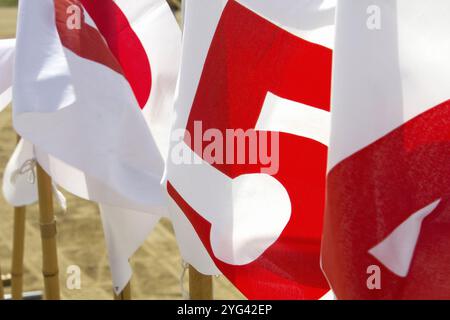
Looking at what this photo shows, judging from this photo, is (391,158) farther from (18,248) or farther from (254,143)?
(18,248)

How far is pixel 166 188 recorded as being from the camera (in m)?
1.56

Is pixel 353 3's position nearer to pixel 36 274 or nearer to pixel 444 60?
pixel 444 60

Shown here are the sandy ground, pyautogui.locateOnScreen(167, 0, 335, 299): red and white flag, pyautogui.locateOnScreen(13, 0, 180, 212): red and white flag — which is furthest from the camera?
the sandy ground

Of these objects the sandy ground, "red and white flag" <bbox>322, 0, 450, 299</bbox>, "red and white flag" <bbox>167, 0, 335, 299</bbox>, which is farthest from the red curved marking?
the sandy ground

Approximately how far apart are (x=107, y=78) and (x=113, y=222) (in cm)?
31

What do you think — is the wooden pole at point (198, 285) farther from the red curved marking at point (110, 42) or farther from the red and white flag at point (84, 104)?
the red curved marking at point (110, 42)

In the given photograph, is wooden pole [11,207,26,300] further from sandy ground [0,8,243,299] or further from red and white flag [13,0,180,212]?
sandy ground [0,8,243,299]

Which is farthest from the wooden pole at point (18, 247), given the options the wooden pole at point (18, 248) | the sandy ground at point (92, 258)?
the sandy ground at point (92, 258)

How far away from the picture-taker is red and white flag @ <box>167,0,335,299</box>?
4.96 feet

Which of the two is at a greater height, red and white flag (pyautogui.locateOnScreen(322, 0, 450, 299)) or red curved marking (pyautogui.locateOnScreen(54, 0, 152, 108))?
red curved marking (pyautogui.locateOnScreen(54, 0, 152, 108))

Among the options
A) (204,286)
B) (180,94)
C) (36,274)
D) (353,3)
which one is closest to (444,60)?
(353,3)

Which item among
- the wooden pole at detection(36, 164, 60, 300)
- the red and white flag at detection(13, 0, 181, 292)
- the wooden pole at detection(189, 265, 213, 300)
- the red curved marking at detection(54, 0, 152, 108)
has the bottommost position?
the wooden pole at detection(189, 265, 213, 300)

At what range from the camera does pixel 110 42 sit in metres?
1.94

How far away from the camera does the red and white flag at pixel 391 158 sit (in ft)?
4.19
